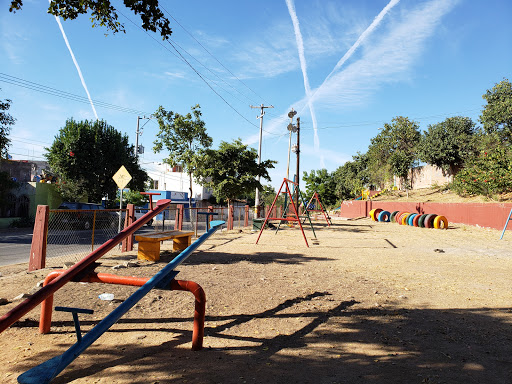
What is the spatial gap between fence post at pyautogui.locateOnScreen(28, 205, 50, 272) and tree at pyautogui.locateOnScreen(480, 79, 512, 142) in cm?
3196

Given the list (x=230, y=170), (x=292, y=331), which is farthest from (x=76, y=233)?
(x=292, y=331)

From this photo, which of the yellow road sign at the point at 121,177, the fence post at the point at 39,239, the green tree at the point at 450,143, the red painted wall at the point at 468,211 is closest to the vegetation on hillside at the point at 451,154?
the green tree at the point at 450,143

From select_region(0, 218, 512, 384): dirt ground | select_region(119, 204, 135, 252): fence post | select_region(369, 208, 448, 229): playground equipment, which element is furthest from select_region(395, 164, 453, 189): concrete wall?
select_region(119, 204, 135, 252): fence post

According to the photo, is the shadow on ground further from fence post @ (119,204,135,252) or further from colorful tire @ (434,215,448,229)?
colorful tire @ (434,215,448,229)

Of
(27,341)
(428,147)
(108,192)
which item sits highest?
(428,147)

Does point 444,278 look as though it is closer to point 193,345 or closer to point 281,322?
point 281,322

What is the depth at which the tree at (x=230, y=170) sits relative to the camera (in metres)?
18.4

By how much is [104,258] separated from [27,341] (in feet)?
15.9

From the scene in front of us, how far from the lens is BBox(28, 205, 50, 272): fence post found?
643 cm

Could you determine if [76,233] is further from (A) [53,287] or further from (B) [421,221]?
(B) [421,221]

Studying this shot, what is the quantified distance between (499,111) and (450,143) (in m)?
4.80

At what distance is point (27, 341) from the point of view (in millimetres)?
3176

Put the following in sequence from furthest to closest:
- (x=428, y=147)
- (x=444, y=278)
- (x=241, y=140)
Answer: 1. (x=428, y=147)
2. (x=241, y=140)
3. (x=444, y=278)

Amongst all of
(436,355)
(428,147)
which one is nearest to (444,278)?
(436,355)
